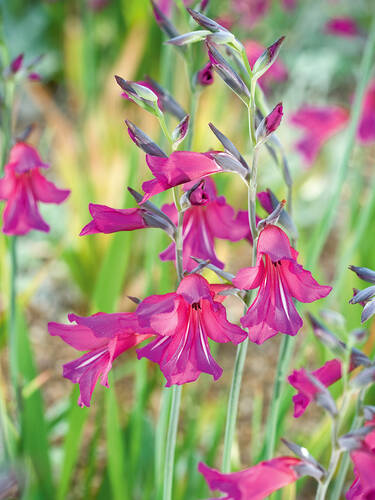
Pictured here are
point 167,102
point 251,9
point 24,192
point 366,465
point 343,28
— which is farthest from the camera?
point 251,9

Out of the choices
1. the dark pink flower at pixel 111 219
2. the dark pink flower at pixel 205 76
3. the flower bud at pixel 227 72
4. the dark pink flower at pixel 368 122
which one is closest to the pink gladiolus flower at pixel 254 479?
the dark pink flower at pixel 111 219

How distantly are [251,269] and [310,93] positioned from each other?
403 cm

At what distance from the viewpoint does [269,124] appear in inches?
26.1

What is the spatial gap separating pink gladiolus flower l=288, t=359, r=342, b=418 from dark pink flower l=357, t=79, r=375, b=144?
1350 millimetres

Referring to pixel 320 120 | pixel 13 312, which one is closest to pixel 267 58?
pixel 13 312

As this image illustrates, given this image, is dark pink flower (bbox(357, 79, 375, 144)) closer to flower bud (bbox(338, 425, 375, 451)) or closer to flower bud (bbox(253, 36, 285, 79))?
flower bud (bbox(253, 36, 285, 79))

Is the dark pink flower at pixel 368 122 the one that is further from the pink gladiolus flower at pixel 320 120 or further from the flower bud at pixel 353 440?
the flower bud at pixel 353 440

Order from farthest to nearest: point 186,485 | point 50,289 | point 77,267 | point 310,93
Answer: point 310,93 < point 50,289 < point 77,267 < point 186,485

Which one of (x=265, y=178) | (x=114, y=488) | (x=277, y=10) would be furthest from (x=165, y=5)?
(x=114, y=488)

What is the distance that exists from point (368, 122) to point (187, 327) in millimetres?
1474

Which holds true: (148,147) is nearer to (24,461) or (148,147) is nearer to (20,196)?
(20,196)

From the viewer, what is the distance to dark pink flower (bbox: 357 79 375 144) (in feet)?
6.44

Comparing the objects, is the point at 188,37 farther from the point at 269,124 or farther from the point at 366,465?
the point at 366,465

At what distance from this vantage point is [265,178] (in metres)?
3.20
